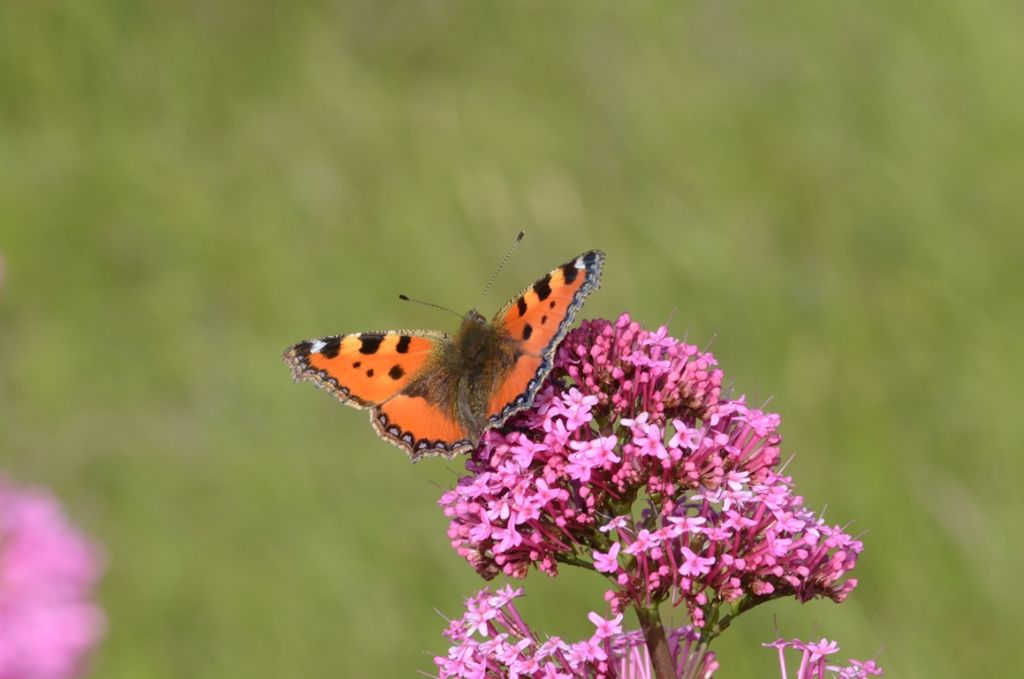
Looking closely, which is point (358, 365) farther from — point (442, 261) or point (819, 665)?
point (442, 261)

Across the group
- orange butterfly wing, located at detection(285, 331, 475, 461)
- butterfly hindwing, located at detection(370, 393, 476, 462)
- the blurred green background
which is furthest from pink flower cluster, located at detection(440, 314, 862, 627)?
the blurred green background

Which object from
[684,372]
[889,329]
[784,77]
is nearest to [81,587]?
[684,372]

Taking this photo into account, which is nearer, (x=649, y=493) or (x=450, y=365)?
(x=649, y=493)

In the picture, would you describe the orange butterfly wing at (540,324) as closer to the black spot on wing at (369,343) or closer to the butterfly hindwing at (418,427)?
the butterfly hindwing at (418,427)

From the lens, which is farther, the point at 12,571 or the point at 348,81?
the point at 348,81

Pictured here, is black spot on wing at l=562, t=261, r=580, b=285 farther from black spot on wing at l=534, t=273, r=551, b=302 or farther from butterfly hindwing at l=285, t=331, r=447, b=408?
butterfly hindwing at l=285, t=331, r=447, b=408

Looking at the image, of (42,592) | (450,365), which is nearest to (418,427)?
(450,365)

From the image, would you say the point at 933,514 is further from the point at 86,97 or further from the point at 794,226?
the point at 86,97
